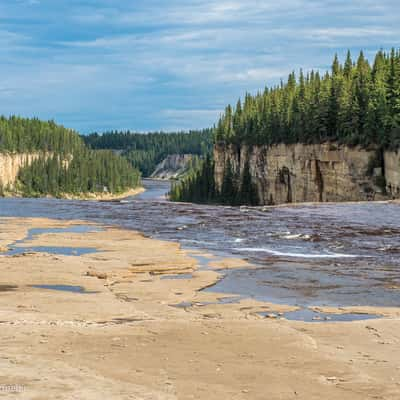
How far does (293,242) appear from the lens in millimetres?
36844

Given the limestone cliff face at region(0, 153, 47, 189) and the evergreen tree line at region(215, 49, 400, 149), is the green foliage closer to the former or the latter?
the evergreen tree line at region(215, 49, 400, 149)

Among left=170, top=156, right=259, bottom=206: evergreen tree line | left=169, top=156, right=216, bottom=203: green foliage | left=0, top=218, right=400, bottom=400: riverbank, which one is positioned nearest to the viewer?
left=0, top=218, right=400, bottom=400: riverbank

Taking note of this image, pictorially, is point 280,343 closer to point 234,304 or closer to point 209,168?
point 234,304

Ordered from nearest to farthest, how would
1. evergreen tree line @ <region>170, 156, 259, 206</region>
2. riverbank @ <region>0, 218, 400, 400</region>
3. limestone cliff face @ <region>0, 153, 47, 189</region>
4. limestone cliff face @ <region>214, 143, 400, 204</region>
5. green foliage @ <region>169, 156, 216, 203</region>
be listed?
riverbank @ <region>0, 218, 400, 400</region> < limestone cliff face @ <region>214, 143, 400, 204</region> < evergreen tree line @ <region>170, 156, 259, 206</region> < green foliage @ <region>169, 156, 216, 203</region> < limestone cliff face @ <region>0, 153, 47, 189</region>

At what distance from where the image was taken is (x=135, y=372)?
11773 millimetres

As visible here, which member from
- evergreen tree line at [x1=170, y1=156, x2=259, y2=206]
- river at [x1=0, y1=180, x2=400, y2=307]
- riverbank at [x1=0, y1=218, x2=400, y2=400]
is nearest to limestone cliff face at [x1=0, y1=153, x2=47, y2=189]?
evergreen tree line at [x1=170, y1=156, x2=259, y2=206]

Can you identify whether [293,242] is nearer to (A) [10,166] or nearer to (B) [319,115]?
(B) [319,115]

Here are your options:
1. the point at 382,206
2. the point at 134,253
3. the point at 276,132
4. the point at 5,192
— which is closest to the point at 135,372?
the point at 134,253

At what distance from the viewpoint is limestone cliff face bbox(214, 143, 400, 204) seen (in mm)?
78562

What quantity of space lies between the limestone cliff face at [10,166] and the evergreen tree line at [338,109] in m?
74.7

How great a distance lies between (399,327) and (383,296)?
5126 mm

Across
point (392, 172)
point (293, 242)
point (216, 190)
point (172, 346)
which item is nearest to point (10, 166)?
point (216, 190)

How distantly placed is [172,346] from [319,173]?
81.1 m

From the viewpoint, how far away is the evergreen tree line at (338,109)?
261 ft
